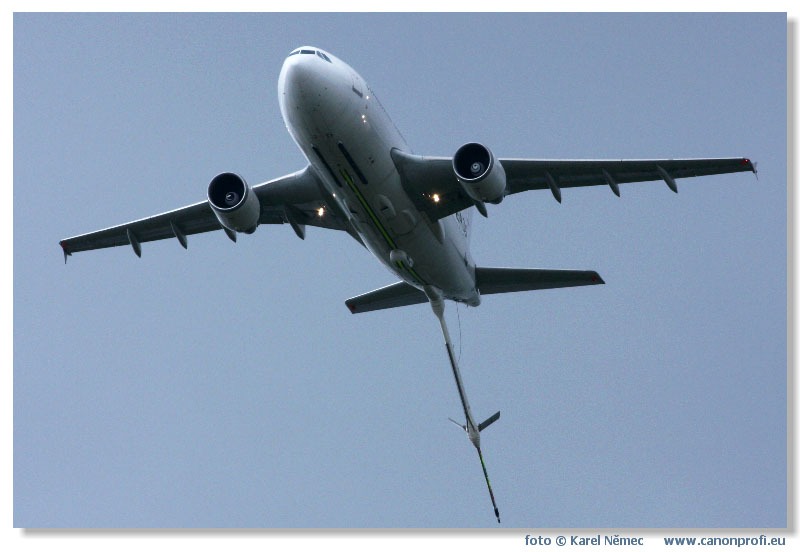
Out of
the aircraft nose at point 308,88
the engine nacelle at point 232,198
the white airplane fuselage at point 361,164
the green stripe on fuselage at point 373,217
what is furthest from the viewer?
the engine nacelle at point 232,198

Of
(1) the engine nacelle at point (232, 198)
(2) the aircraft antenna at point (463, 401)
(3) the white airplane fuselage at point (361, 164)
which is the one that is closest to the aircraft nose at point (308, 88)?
(3) the white airplane fuselage at point (361, 164)

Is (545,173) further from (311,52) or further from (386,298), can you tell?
(386,298)

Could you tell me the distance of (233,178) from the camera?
2531 centimetres

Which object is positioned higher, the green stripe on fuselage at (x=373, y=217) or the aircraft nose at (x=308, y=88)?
the aircraft nose at (x=308, y=88)

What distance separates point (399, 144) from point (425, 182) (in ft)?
3.89

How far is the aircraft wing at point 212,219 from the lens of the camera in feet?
88.4

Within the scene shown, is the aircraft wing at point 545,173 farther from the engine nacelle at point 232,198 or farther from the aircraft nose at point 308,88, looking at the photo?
the engine nacelle at point 232,198

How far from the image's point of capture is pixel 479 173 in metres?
24.0

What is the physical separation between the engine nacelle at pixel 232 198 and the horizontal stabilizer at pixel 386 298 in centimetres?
689

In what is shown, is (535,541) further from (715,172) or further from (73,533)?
(715,172)

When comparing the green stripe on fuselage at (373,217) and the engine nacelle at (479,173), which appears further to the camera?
the green stripe on fuselage at (373,217)

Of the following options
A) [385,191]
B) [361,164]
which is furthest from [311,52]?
[385,191]

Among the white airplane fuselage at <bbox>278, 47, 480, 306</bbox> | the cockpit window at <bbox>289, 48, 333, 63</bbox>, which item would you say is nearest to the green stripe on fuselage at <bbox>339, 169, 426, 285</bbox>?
the white airplane fuselage at <bbox>278, 47, 480, 306</bbox>

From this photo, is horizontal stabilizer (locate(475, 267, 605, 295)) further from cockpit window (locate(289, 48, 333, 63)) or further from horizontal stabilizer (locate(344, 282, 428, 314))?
cockpit window (locate(289, 48, 333, 63))
